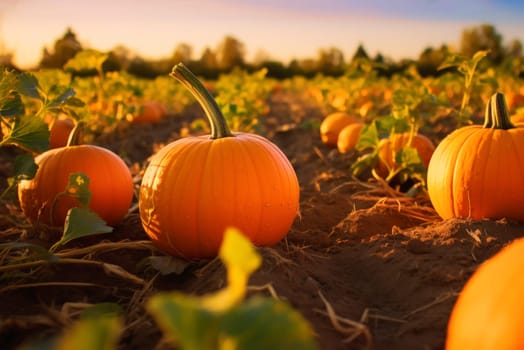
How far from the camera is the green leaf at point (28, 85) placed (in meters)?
2.84

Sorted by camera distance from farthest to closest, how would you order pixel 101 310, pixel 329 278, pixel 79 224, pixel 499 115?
pixel 499 115, pixel 329 278, pixel 79 224, pixel 101 310

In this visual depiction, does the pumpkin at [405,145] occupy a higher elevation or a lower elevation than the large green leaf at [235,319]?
lower

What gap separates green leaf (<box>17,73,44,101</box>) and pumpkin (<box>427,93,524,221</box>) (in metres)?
2.39

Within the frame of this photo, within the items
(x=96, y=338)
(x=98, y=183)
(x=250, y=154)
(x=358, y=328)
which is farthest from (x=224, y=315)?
(x=98, y=183)

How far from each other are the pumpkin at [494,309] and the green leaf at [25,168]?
2.05 metres

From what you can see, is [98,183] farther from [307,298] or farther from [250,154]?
[307,298]

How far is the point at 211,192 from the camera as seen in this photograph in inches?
104

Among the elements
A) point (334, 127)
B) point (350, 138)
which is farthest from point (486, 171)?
point (334, 127)

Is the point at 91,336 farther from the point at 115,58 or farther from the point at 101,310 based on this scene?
the point at 115,58

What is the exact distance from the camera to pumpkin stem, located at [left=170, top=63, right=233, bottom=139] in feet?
9.17

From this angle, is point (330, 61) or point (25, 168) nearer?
point (25, 168)

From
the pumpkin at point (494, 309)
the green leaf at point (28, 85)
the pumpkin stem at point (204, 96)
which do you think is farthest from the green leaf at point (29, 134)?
the pumpkin at point (494, 309)

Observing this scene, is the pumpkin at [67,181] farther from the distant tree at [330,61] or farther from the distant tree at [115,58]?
the distant tree at [330,61]

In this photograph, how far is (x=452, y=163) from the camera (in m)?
3.29
